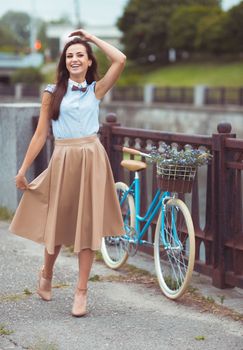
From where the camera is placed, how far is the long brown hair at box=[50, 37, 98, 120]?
5883 mm

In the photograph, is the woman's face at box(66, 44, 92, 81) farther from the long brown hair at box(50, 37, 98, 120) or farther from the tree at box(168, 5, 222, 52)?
the tree at box(168, 5, 222, 52)

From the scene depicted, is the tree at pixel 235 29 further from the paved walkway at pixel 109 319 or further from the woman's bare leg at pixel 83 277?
the woman's bare leg at pixel 83 277

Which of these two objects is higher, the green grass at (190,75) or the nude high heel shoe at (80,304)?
the green grass at (190,75)

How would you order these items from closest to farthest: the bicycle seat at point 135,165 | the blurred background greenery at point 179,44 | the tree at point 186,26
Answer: the bicycle seat at point 135,165 < the blurred background greenery at point 179,44 < the tree at point 186,26

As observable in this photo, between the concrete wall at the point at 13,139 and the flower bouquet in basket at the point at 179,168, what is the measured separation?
12.9 feet

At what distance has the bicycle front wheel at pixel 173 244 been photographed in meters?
6.47

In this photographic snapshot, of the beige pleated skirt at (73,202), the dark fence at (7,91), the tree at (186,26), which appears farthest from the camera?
the tree at (186,26)

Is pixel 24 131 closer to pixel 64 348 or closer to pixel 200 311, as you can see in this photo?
pixel 200 311

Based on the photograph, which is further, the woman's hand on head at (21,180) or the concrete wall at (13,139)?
the concrete wall at (13,139)

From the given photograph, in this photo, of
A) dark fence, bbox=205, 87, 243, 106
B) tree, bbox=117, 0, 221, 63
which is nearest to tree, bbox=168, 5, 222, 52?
tree, bbox=117, 0, 221, 63

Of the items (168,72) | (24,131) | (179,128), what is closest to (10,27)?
(168,72)

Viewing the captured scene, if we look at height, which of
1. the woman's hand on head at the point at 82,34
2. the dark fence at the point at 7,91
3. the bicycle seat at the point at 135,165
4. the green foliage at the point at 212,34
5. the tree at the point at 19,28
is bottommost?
the dark fence at the point at 7,91

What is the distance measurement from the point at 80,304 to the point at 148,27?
243 feet

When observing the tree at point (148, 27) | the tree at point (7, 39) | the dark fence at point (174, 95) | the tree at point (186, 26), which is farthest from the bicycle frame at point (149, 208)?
the tree at point (7, 39)
